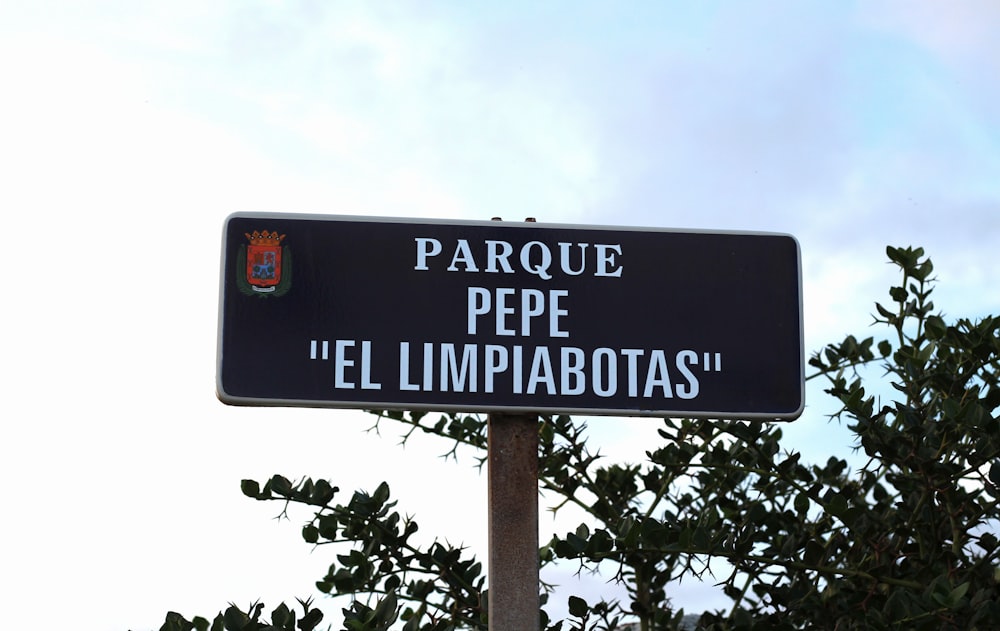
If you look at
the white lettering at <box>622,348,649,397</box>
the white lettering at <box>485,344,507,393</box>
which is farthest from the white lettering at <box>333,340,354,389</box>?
the white lettering at <box>622,348,649,397</box>

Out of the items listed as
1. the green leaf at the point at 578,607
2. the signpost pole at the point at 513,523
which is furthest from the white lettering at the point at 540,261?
the green leaf at the point at 578,607

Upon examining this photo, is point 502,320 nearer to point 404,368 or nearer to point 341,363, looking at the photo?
point 404,368

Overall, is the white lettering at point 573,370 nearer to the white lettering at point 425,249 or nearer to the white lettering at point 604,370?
the white lettering at point 604,370

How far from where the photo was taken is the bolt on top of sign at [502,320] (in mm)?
3070

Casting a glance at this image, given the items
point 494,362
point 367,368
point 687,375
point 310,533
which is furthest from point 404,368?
point 310,533

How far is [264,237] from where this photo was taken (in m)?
3.17

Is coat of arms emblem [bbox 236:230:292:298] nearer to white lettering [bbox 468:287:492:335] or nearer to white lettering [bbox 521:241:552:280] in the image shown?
white lettering [bbox 468:287:492:335]

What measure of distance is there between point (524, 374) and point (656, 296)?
407mm

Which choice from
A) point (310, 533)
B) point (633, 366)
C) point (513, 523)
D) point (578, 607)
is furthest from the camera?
point (310, 533)

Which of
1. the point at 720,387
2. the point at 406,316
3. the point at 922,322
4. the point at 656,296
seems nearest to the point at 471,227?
the point at 406,316

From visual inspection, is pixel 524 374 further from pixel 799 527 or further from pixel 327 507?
pixel 799 527

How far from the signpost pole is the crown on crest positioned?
2.24ft

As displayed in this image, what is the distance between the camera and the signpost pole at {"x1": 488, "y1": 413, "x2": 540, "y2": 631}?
299 centimetres

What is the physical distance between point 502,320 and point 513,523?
1.60 ft
